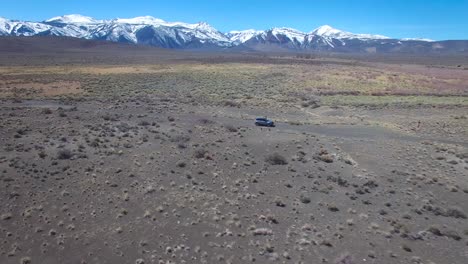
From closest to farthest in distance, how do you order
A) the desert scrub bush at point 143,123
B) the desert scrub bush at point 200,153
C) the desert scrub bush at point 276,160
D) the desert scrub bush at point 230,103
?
the desert scrub bush at point 276,160
the desert scrub bush at point 200,153
the desert scrub bush at point 143,123
the desert scrub bush at point 230,103

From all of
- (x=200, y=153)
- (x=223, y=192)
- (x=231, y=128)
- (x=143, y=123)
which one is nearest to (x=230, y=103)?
(x=231, y=128)

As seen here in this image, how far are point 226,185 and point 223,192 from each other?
1103 mm

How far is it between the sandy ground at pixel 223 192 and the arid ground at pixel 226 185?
0.33ft

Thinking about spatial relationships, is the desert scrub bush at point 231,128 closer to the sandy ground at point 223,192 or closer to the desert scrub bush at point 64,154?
the sandy ground at point 223,192

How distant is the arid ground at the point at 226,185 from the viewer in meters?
19.7

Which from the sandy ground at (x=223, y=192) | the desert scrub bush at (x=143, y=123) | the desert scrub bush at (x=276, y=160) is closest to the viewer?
the sandy ground at (x=223, y=192)

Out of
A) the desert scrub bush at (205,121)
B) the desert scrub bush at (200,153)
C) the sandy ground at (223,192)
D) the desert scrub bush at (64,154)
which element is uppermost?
the desert scrub bush at (64,154)

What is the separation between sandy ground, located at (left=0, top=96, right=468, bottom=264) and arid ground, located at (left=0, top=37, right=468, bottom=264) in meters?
0.10

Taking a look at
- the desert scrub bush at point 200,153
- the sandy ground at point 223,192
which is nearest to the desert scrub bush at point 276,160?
the sandy ground at point 223,192

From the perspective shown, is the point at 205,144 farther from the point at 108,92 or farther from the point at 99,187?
the point at 108,92

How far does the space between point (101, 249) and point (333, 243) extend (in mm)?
11056

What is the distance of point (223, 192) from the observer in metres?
25.9

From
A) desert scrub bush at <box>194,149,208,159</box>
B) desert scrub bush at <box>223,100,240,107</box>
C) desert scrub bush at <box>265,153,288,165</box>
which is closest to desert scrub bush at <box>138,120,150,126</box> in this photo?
desert scrub bush at <box>194,149,208,159</box>

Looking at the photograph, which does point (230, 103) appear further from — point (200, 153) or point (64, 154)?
point (64, 154)
